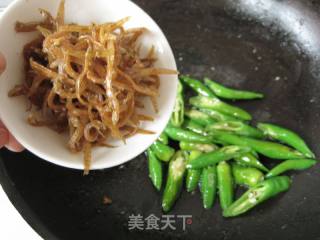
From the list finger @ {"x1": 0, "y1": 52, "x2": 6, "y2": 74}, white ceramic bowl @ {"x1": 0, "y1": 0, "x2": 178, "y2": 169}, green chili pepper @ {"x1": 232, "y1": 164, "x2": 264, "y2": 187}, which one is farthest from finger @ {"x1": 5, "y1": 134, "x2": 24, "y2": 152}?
green chili pepper @ {"x1": 232, "y1": 164, "x2": 264, "y2": 187}

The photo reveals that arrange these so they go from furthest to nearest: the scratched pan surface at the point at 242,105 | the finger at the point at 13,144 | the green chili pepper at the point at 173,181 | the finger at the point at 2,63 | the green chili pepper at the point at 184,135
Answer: the green chili pepper at the point at 184,135 → the green chili pepper at the point at 173,181 → the scratched pan surface at the point at 242,105 → the finger at the point at 13,144 → the finger at the point at 2,63

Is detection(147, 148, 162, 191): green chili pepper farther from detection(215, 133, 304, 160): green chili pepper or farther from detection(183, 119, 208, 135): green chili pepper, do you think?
detection(215, 133, 304, 160): green chili pepper

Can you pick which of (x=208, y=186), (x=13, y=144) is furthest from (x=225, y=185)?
(x=13, y=144)

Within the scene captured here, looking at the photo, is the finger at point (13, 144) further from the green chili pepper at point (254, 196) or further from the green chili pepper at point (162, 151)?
the green chili pepper at point (254, 196)

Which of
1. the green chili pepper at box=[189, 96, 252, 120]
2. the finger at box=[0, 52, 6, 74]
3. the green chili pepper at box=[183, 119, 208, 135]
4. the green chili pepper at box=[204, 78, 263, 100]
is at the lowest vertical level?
the green chili pepper at box=[183, 119, 208, 135]

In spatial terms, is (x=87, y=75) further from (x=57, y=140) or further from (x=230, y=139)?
(x=230, y=139)

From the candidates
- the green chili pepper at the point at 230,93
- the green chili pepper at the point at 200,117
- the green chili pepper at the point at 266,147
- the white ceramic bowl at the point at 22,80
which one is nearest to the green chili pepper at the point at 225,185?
the green chili pepper at the point at 266,147
